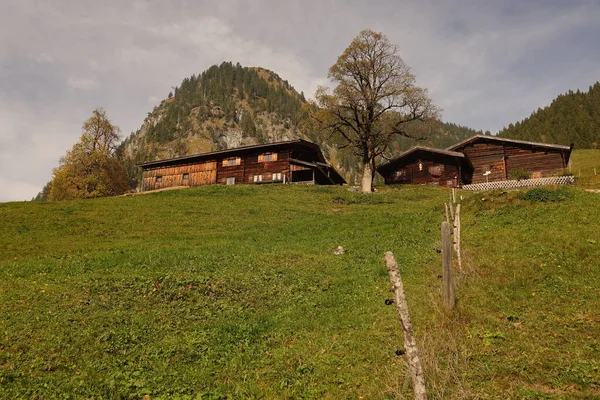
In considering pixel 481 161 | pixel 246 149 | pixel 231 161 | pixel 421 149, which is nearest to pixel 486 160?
pixel 481 161

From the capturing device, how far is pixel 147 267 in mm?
16828

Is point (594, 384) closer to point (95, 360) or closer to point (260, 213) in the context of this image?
point (95, 360)

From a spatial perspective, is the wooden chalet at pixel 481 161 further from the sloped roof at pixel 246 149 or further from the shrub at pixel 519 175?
the sloped roof at pixel 246 149

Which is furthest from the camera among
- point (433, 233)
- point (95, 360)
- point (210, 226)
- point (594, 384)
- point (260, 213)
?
point (260, 213)

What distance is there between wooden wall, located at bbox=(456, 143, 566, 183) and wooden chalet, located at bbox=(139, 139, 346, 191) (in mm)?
21134

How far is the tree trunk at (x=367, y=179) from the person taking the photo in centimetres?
4259

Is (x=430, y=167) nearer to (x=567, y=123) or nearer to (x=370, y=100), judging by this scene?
(x=370, y=100)

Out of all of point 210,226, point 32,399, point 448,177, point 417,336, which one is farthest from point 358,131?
point 32,399

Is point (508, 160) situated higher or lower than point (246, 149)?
lower

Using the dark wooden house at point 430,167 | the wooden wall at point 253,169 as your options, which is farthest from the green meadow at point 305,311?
the wooden wall at point 253,169

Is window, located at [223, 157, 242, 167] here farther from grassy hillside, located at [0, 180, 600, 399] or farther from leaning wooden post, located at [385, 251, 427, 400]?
leaning wooden post, located at [385, 251, 427, 400]

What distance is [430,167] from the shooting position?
5134 centimetres

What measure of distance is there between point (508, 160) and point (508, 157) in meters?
0.41

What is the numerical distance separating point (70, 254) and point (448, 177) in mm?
44607
